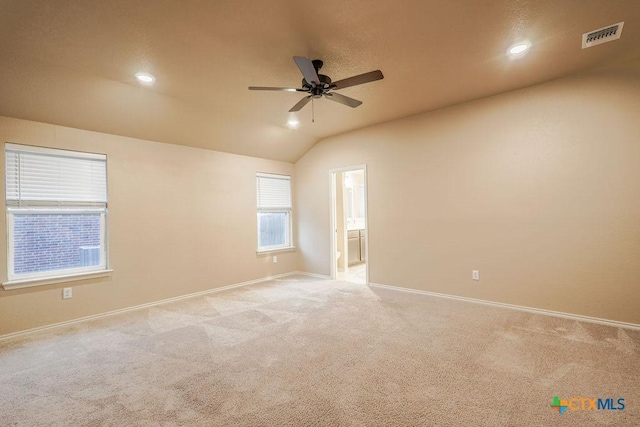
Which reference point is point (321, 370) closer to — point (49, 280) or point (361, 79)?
point (361, 79)

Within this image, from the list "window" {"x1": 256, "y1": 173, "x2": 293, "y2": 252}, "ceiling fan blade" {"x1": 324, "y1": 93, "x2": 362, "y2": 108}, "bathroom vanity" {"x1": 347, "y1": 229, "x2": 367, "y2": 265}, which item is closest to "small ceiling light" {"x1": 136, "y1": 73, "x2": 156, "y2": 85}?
"ceiling fan blade" {"x1": 324, "y1": 93, "x2": 362, "y2": 108}

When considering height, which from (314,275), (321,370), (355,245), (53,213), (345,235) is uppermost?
(53,213)

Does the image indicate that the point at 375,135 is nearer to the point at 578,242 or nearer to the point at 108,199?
the point at 578,242

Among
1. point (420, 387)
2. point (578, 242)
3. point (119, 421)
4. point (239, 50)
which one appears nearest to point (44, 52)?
point (239, 50)

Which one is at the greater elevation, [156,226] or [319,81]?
[319,81]

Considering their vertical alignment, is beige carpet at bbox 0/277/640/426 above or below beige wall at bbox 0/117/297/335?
below

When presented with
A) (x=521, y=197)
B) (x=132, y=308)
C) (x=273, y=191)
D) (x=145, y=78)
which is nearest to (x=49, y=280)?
(x=132, y=308)

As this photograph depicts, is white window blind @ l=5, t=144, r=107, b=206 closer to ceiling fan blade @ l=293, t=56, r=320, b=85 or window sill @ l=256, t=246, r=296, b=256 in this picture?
window sill @ l=256, t=246, r=296, b=256

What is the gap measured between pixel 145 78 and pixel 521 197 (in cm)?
453

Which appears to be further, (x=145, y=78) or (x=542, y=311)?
(x=542, y=311)

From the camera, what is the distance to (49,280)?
329 centimetres

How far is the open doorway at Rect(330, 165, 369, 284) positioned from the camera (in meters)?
5.38

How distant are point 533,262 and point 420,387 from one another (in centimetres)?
246

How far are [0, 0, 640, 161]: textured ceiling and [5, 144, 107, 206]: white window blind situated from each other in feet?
1.30
